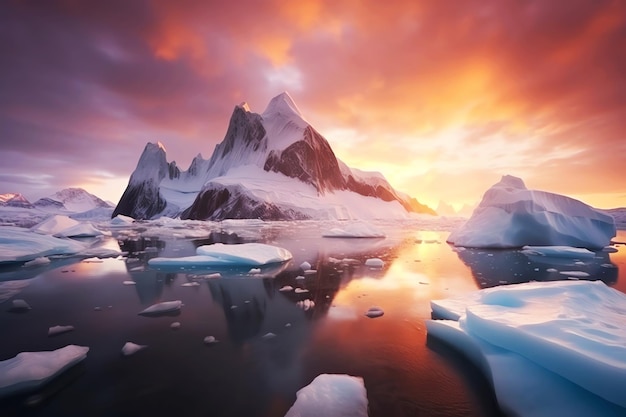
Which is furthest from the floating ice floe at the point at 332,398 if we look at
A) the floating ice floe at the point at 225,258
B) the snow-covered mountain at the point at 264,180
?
the snow-covered mountain at the point at 264,180

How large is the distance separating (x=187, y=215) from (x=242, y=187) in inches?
865

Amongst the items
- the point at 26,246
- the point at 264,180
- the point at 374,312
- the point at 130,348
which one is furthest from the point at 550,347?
the point at 264,180

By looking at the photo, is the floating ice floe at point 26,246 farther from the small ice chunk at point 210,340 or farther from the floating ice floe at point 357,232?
the floating ice floe at point 357,232

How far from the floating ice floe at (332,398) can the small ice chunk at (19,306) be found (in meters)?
5.92

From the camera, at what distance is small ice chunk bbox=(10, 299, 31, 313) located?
527 centimetres

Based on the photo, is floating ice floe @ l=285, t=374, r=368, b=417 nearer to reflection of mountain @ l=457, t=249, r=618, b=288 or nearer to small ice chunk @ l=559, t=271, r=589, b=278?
reflection of mountain @ l=457, t=249, r=618, b=288


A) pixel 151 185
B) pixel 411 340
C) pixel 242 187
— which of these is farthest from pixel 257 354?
pixel 151 185

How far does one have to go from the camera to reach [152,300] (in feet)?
19.5

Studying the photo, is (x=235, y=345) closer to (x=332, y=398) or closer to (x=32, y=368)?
(x=332, y=398)

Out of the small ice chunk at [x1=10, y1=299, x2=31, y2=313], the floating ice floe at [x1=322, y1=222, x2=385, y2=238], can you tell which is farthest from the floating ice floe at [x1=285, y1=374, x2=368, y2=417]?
the floating ice floe at [x1=322, y1=222, x2=385, y2=238]

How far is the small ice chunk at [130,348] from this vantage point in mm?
3719

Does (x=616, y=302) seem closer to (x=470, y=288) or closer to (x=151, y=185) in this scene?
(x=470, y=288)

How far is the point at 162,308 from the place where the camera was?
5.34 metres

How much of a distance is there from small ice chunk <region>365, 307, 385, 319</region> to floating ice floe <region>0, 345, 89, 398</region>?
14.4ft
